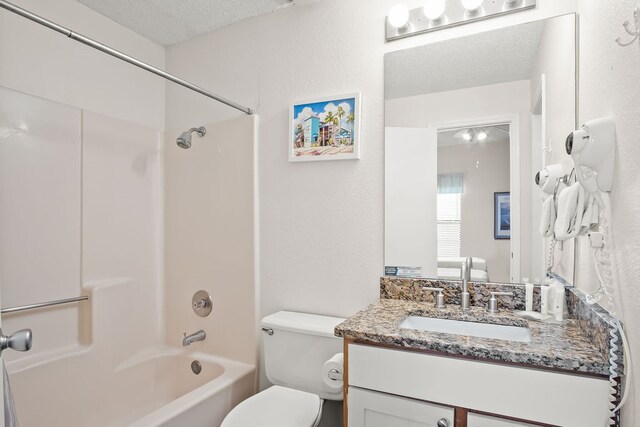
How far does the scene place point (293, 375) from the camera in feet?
5.95

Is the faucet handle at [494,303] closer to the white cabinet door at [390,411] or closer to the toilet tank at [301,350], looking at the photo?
the white cabinet door at [390,411]

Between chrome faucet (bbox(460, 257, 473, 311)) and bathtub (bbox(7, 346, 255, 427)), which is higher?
chrome faucet (bbox(460, 257, 473, 311))

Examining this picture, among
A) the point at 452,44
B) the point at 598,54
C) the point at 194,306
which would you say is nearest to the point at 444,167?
the point at 452,44

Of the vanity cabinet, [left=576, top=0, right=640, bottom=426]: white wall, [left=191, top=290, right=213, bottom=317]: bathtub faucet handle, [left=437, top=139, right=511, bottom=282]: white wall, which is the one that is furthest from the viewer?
[left=191, top=290, right=213, bottom=317]: bathtub faucet handle

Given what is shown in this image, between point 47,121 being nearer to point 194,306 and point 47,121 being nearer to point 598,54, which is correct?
point 194,306

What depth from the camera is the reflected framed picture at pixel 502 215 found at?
1609mm

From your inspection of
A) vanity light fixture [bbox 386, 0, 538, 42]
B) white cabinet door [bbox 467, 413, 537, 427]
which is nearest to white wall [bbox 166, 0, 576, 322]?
vanity light fixture [bbox 386, 0, 538, 42]

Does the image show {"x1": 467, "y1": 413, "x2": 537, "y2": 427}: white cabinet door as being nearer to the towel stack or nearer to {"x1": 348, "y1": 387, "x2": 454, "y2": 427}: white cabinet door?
{"x1": 348, "y1": 387, "x2": 454, "y2": 427}: white cabinet door

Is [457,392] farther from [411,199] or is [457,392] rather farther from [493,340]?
[411,199]

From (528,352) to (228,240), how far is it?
5.28 feet

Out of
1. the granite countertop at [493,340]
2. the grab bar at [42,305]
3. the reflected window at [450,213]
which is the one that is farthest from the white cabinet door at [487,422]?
the grab bar at [42,305]

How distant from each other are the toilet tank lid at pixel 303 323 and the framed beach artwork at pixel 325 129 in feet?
2.68

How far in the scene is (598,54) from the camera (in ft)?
3.93

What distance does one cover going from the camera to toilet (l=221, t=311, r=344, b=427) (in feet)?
5.26
